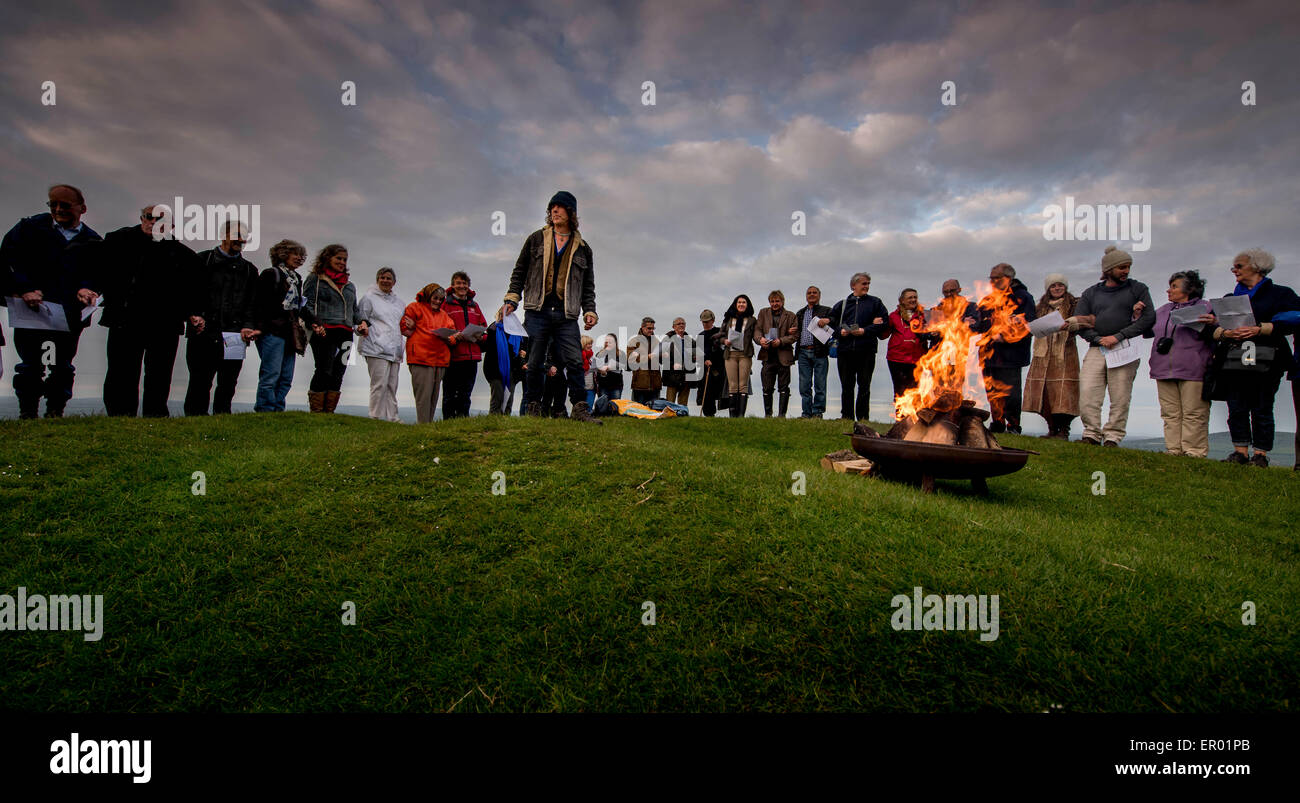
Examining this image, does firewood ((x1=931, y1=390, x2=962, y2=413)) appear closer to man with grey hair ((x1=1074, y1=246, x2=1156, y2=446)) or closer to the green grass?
the green grass

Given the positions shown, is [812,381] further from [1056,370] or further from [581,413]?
[581,413]

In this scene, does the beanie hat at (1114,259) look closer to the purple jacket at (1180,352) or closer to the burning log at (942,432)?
the purple jacket at (1180,352)

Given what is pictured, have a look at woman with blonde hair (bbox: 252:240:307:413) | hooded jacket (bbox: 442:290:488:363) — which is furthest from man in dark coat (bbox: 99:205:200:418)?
hooded jacket (bbox: 442:290:488:363)

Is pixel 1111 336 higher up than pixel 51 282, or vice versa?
pixel 51 282

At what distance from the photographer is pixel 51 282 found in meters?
8.01

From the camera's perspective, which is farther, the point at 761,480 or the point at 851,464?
the point at 851,464

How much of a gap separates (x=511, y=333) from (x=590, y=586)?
619 cm

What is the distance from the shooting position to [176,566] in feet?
14.6

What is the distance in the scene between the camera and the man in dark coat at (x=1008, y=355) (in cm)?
1130

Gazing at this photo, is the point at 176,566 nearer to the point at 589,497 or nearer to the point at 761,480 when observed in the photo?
the point at 589,497

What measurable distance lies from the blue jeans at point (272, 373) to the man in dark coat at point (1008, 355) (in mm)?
13814

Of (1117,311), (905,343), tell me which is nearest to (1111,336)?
(1117,311)
